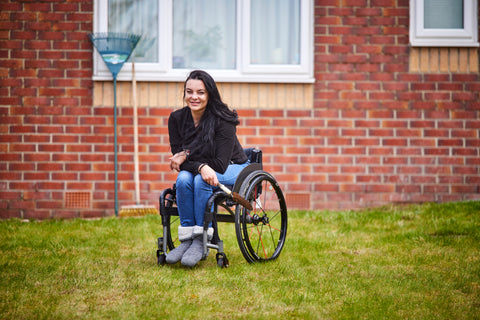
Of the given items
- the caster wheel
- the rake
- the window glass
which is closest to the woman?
the caster wheel

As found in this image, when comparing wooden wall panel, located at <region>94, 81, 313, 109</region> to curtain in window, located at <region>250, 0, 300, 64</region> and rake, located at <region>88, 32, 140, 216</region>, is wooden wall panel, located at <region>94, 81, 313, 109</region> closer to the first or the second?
rake, located at <region>88, 32, 140, 216</region>

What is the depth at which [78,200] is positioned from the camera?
6547 millimetres

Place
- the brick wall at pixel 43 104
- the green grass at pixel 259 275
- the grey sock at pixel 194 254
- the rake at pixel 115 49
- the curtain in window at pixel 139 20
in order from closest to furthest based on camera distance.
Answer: the green grass at pixel 259 275 < the grey sock at pixel 194 254 < the rake at pixel 115 49 < the brick wall at pixel 43 104 < the curtain in window at pixel 139 20

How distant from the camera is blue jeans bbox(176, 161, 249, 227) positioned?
3.74m

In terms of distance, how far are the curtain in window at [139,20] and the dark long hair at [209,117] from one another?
295cm

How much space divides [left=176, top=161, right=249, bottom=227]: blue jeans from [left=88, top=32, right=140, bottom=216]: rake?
9.10 ft

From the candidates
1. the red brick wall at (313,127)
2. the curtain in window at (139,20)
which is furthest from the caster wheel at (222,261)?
the curtain in window at (139,20)

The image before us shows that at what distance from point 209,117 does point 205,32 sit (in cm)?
313

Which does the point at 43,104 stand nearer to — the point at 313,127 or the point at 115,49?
the point at 115,49

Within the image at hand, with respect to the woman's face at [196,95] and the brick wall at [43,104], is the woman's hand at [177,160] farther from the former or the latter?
the brick wall at [43,104]

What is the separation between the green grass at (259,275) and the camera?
9.64ft

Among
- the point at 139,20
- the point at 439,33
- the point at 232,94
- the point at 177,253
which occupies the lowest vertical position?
the point at 177,253

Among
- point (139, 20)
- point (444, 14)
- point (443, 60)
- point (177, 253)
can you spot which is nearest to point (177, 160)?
point (177, 253)

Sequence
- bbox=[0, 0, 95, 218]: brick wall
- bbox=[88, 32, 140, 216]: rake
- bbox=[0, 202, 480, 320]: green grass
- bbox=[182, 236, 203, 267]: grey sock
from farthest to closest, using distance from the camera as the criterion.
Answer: bbox=[0, 0, 95, 218]: brick wall, bbox=[88, 32, 140, 216]: rake, bbox=[182, 236, 203, 267]: grey sock, bbox=[0, 202, 480, 320]: green grass
